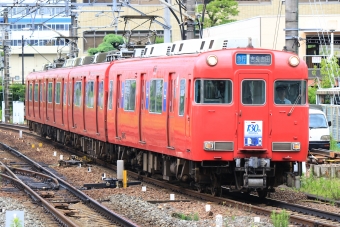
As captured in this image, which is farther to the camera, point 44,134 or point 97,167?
point 44,134

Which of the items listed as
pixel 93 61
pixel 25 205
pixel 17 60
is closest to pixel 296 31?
pixel 25 205

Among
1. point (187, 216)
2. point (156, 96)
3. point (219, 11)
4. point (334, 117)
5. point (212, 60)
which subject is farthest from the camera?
point (219, 11)

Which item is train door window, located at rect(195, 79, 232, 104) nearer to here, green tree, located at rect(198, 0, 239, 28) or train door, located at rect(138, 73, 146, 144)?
train door, located at rect(138, 73, 146, 144)

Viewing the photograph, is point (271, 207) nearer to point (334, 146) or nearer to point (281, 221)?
point (281, 221)

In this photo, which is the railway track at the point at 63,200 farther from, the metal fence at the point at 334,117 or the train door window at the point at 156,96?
the metal fence at the point at 334,117

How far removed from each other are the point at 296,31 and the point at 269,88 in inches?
128

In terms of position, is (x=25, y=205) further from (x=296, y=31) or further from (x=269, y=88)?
(x=296, y=31)

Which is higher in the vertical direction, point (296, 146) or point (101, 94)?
point (101, 94)

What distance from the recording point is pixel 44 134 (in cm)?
3497

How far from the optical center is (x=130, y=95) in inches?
763

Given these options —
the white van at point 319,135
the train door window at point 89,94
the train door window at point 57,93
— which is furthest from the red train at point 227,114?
the train door window at point 57,93

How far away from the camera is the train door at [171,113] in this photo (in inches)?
627

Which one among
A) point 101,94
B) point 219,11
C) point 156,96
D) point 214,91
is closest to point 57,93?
point 101,94

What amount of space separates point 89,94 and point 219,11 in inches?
1717
